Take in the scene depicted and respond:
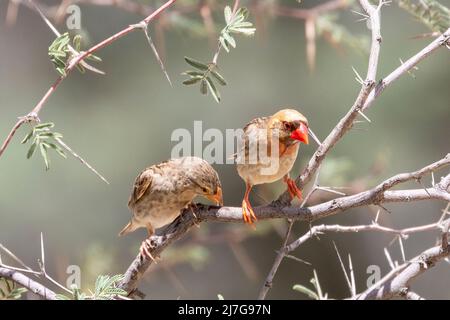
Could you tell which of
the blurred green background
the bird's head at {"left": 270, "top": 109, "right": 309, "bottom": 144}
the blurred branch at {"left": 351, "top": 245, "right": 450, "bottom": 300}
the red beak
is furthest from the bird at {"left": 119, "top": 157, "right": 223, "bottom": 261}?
the blurred green background

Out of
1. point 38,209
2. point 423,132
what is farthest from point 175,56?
point 423,132

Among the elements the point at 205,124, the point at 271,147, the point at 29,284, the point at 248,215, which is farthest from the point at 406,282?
the point at 205,124

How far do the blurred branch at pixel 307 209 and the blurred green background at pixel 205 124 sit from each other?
159 inches

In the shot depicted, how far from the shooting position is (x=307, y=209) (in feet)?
8.71

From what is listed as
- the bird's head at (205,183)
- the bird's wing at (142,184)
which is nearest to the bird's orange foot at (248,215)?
the bird's head at (205,183)

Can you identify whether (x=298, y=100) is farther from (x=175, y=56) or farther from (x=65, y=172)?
(x=65, y=172)

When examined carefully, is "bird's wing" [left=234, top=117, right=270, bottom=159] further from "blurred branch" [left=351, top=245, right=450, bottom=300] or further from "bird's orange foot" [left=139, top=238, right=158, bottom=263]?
"blurred branch" [left=351, top=245, right=450, bottom=300]

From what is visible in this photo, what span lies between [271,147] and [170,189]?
511 millimetres

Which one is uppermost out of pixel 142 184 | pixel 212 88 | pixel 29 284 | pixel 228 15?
pixel 228 15

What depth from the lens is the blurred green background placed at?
7.24 meters

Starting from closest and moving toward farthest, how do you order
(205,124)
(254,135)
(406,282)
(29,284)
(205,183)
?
1. (29,284)
2. (406,282)
3. (205,183)
4. (254,135)
5. (205,124)

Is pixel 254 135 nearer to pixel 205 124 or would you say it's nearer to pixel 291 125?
pixel 291 125

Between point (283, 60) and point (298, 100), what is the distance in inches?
23.5

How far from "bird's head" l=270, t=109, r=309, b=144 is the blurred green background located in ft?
12.0
